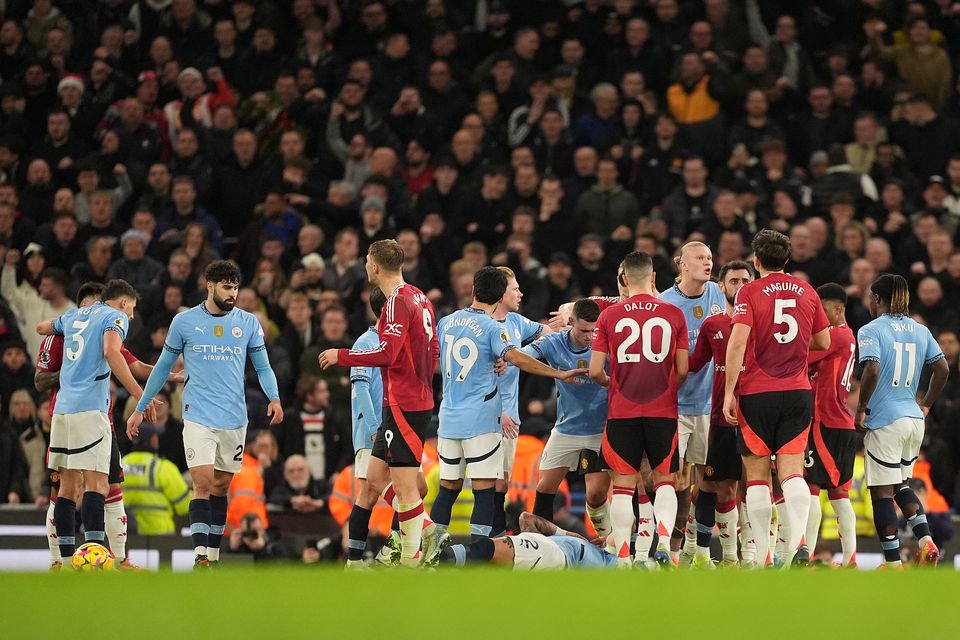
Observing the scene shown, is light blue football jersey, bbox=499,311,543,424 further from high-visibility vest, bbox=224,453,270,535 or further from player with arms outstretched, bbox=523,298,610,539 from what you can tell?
high-visibility vest, bbox=224,453,270,535

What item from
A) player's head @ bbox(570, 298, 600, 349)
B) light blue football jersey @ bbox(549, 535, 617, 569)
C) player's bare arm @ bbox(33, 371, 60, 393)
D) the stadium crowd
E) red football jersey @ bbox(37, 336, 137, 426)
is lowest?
light blue football jersey @ bbox(549, 535, 617, 569)

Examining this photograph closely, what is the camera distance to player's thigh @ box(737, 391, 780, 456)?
11.2 meters

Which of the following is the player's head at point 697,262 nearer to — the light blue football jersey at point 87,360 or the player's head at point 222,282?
the player's head at point 222,282

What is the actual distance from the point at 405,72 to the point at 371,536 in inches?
336

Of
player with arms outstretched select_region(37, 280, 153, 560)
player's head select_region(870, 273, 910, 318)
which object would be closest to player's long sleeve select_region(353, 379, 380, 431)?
player with arms outstretched select_region(37, 280, 153, 560)

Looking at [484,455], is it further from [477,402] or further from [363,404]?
[363,404]

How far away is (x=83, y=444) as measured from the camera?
13.1 meters

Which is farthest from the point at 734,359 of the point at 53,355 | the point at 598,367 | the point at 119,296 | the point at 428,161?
the point at 428,161

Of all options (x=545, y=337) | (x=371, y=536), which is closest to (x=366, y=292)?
(x=371, y=536)

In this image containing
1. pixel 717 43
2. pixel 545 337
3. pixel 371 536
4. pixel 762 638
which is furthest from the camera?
pixel 717 43

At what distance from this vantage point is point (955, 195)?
1939 cm

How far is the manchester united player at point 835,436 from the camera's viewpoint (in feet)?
41.0

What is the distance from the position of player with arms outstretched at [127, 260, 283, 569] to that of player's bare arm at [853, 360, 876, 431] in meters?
5.03

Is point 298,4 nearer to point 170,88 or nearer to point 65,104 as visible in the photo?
point 170,88
